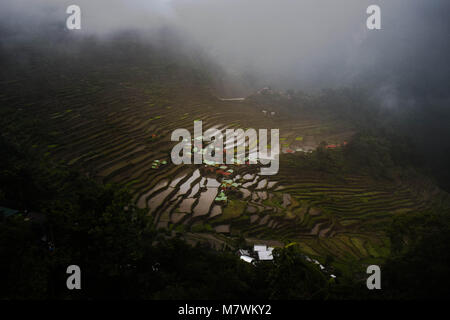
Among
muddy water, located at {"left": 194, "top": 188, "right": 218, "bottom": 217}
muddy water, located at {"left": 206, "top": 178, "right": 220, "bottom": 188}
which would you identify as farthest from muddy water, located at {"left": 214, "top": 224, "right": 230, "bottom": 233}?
muddy water, located at {"left": 206, "top": 178, "right": 220, "bottom": 188}

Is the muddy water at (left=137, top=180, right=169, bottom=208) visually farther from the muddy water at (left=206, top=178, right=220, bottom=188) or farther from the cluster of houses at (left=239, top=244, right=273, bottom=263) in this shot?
the cluster of houses at (left=239, top=244, right=273, bottom=263)

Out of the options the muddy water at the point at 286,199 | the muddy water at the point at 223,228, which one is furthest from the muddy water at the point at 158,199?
the muddy water at the point at 286,199

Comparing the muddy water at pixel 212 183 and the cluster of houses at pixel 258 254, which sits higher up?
the muddy water at pixel 212 183

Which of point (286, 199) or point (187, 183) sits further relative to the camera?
point (286, 199)

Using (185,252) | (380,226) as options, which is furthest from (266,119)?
(185,252)

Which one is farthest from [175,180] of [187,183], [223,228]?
[223,228]

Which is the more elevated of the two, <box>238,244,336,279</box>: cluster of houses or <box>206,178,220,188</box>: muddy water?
<box>206,178,220,188</box>: muddy water

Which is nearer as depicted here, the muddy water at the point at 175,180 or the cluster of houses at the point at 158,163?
the muddy water at the point at 175,180

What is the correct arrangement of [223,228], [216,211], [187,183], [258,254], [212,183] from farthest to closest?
[212,183] → [187,183] → [216,211] → [223,228] → [258,254]

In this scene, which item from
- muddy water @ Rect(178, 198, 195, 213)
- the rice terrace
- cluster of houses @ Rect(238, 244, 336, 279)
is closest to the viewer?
the rice terrace

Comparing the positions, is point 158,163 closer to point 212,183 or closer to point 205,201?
point 212,183

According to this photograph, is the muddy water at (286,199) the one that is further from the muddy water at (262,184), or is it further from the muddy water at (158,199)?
the muddy water at (158,199)
